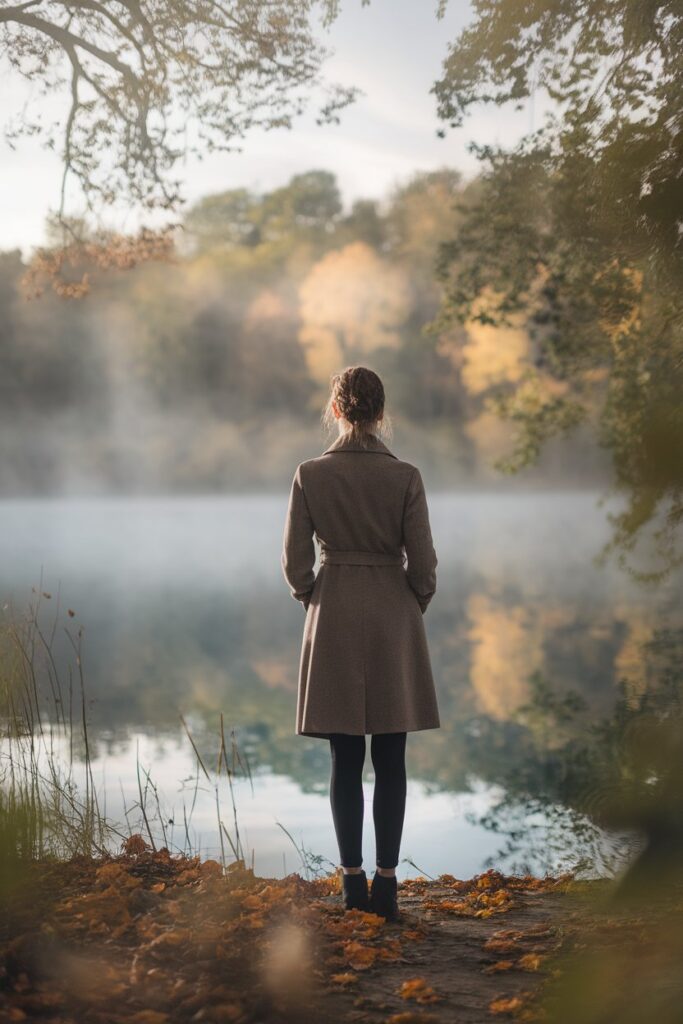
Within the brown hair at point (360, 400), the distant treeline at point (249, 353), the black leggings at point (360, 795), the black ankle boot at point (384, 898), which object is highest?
the distant treeline at point (249, 353)

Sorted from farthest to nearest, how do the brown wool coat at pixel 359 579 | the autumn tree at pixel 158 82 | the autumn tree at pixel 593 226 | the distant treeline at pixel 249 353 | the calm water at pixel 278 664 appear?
the distant treeline at pixel 249 353
the calm water at pixel 278 664
the autumn tree at pixel 158 82
the brown wool coat at pixel 359 579
the autumn tree at pixel 593 226

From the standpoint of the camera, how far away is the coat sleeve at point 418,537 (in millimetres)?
3148

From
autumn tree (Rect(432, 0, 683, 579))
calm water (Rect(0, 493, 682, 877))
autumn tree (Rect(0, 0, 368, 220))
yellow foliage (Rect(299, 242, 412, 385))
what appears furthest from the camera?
yellow foliage (Rect(299, 242, 412, 385))

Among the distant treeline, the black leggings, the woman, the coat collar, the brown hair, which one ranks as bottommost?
the black leggings

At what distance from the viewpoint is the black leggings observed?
10.5 feet

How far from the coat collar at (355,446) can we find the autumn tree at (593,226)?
0.70 metres

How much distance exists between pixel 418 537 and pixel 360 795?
2.57 ft

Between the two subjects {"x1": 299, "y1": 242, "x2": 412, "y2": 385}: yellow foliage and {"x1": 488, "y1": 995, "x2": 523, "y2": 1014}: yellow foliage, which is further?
{"x1": 299, "y1": 242, "x2": 412, "y2": 385}: yellow foliage

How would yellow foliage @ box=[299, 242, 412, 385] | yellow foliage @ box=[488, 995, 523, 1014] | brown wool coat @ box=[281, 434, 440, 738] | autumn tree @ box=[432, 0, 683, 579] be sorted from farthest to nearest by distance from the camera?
yellow foliage @ box=[299, 242, 412, 385], brown wool coat @ box=[281, 434, 440, 738], yellow foliage @ box=[488, 995, 523, 1014], autumn tree @ box=[432, 0, 683, 579]

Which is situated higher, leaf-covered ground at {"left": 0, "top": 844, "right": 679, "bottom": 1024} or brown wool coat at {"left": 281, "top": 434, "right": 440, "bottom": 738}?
brown wool coat at {"left": 281, "top": 434, "right": 440, "bottom": 738}

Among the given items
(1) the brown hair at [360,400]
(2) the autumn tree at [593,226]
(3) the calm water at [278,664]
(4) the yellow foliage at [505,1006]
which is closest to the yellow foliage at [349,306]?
(3) the calm water at [278,664]

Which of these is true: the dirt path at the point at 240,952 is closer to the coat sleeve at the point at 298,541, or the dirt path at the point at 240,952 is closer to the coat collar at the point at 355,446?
the coat sleeve at the point at 298,541

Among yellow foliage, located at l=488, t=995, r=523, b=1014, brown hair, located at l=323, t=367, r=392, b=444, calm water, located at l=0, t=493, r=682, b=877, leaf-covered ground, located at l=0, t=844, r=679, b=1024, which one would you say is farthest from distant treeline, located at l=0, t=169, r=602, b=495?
yellow foliage, located at l=488, t=995, r=523, b=1014

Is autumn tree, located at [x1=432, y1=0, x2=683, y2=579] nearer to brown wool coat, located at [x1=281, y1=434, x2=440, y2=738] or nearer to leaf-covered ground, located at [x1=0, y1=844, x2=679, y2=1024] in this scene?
brown wool coat, located at [x1=281, y1=434, x2=440, y2=738]
